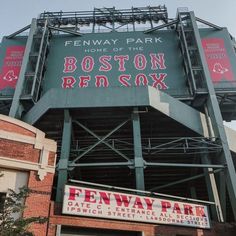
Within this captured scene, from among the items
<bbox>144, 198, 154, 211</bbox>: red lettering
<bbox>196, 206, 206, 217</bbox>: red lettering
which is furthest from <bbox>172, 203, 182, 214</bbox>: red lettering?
<bbox>144, 198, 154, 211</bbox>: red lettering

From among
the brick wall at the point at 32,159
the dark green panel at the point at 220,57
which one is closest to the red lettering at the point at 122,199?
the brick wall at the point at 32,159

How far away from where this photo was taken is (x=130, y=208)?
15.5 m

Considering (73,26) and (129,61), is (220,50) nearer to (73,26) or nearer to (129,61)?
(129,61)

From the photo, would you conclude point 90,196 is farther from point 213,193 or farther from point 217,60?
point 217,60

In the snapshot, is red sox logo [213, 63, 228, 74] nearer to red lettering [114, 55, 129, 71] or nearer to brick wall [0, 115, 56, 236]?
red lettering [114, 55, 129, 71]

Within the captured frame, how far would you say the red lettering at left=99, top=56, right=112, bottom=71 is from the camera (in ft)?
92.6

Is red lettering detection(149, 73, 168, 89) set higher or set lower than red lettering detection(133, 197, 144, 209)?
higher

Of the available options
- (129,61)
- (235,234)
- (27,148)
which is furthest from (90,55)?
(235,234)

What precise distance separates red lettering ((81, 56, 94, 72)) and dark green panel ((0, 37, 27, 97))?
19.1 ft

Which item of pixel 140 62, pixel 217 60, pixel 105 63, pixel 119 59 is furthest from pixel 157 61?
pixel 217 60

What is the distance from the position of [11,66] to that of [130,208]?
1888 cm

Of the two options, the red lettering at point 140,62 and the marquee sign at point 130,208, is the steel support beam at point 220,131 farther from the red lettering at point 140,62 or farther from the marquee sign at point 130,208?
the red lettering at point 140,62

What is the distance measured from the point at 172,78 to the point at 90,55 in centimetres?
806

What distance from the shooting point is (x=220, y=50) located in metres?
28.9
